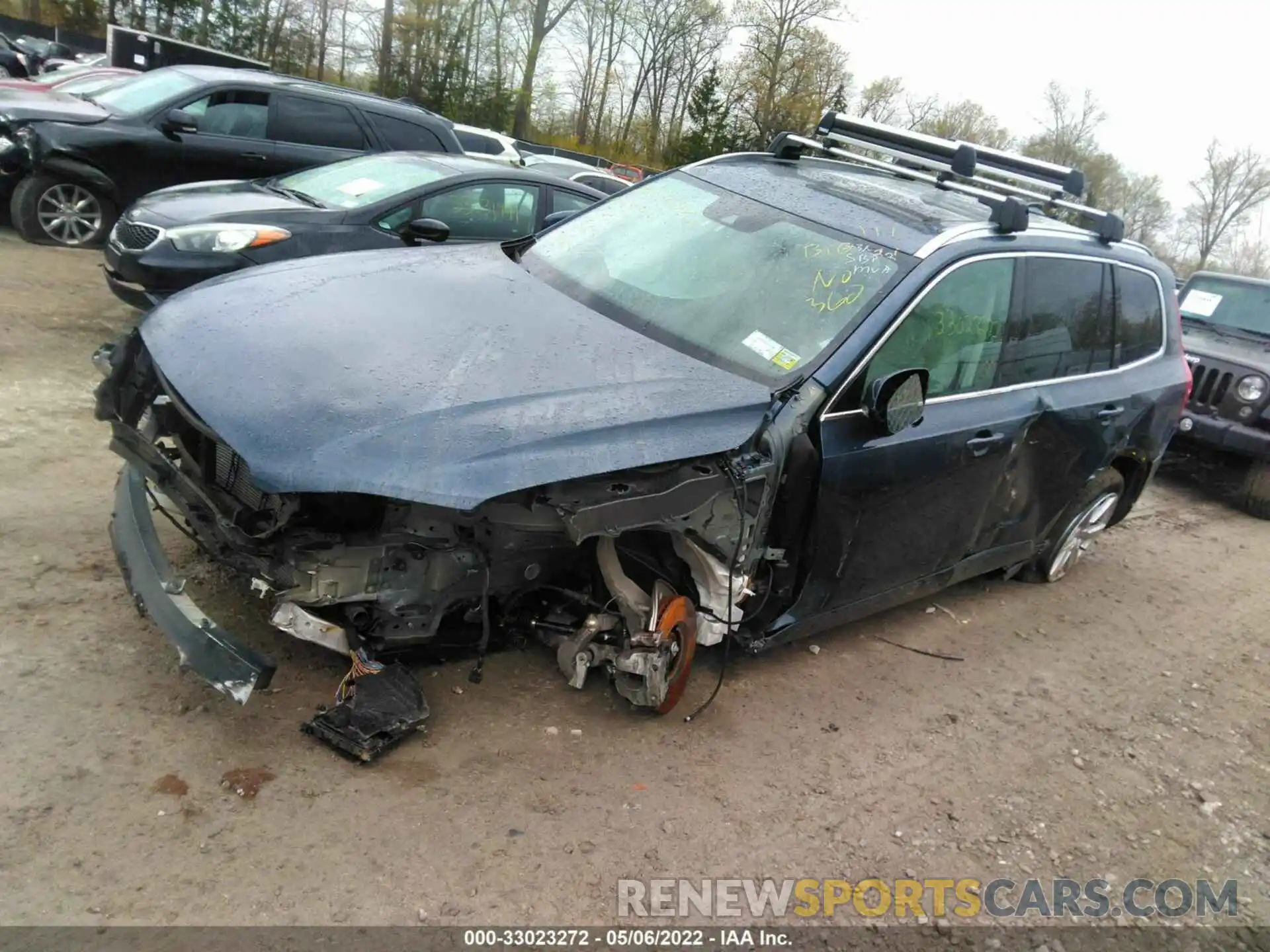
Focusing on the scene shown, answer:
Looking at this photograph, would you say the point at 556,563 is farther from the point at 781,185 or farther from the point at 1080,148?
the point at 1080,148

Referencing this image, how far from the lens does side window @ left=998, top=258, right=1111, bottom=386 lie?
13.3 ft

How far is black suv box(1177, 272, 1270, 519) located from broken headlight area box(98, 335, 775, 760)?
20.4 ft

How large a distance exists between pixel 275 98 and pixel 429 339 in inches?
263

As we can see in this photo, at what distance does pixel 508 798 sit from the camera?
291cm

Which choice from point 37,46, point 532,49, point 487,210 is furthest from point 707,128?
point 487,210

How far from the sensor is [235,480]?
3.00 metres

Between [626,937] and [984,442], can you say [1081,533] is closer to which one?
[984,442]

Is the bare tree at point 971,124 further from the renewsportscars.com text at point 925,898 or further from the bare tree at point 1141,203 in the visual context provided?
the renewsportscars.com text at point 925,898

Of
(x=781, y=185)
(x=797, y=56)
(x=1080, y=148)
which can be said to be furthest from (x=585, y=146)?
(x=781, y=185)

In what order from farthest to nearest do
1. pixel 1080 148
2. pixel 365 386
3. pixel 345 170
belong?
1. pixel 1080 148
2. pixel 345 170
3. pixel 365 386

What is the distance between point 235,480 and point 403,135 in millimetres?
6897

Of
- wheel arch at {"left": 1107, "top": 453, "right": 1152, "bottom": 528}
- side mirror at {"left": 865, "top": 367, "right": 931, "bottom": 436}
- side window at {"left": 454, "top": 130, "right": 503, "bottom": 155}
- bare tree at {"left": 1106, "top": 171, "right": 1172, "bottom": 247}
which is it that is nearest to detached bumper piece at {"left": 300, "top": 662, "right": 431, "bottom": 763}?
side mirror at {"left": 865, "top": 367, "right": 931, "bottom": 436}

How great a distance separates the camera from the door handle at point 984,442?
3.82 metres

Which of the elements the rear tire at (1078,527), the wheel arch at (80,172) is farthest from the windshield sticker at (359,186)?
the rear tire at (1078,527)
